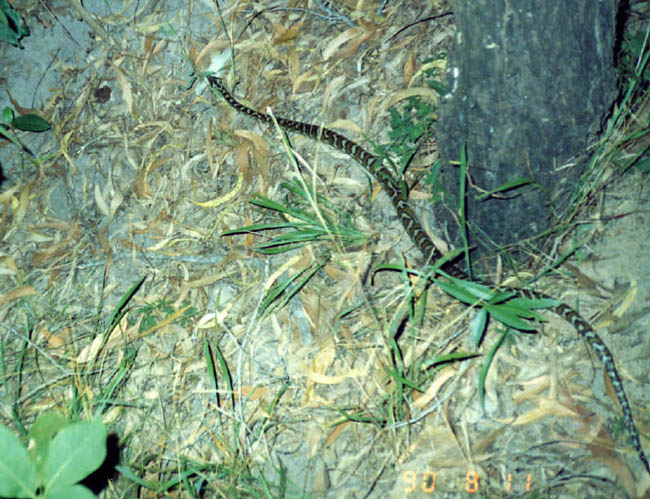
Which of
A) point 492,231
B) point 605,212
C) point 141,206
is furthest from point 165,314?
point 605,212

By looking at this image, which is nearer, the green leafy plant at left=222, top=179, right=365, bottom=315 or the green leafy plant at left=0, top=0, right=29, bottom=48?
the green leafy plant at left=222, top=179, right=365, bottom=315

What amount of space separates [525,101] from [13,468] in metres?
2.51

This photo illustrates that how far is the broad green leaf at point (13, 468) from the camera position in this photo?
162 cm

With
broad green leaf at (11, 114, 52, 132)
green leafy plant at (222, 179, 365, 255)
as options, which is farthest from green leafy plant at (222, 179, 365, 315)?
broad green leaf at (11, 114, 52, 132)

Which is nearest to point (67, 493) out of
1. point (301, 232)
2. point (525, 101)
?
point (301, 232)

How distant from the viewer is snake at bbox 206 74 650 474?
83.1 inches

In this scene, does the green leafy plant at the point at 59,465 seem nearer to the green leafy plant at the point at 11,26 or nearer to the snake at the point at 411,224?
the snake at the point at 411,224

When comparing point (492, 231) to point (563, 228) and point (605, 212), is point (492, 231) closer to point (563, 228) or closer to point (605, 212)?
point (563, 228)

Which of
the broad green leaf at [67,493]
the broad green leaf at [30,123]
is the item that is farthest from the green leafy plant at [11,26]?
A: the broad green leaf at [67,493]

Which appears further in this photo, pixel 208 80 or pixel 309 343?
pixel 208 80

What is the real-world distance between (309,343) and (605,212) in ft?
5.70

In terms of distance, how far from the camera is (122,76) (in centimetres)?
384

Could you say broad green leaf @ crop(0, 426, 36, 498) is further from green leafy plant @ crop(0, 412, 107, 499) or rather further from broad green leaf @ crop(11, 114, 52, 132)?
broad green leaf @ crop(11, 114, 52, 132)

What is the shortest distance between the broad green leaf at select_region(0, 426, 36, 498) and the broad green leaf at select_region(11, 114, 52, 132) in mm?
2755
